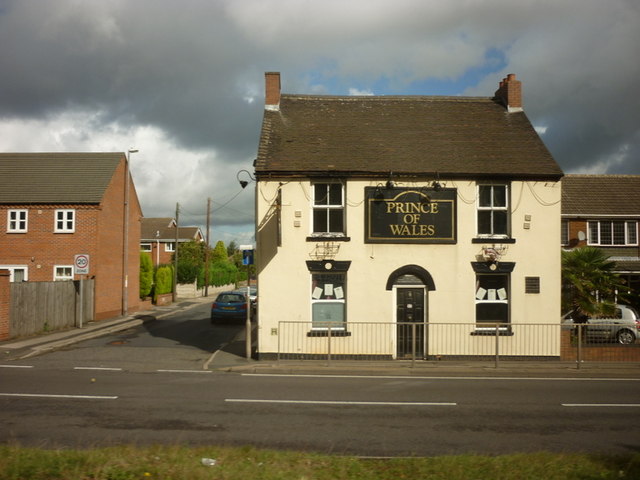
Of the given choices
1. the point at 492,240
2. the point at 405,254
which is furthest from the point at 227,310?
the point at 492,240

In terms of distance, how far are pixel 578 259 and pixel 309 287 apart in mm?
8823

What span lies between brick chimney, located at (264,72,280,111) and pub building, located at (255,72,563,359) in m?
3.10

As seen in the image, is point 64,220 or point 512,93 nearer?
point 512,93

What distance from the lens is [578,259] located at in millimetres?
18203

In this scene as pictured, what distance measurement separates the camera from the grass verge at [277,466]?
6.13m

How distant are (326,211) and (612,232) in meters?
22.9

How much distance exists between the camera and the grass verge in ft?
20.1

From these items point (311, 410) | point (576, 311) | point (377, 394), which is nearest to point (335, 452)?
point (311, 410)

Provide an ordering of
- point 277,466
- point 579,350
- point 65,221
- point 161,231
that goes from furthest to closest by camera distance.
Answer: point 161,231, point 65,221, point 579,350, point 277,466

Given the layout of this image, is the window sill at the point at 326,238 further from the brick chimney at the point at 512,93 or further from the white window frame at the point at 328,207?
the brick chimney at the point at 512,93

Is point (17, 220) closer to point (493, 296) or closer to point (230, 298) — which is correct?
point (230, 298)

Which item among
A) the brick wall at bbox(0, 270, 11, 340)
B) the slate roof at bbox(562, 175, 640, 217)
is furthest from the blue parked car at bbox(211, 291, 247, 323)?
the slate roof at bbox(562, 175, 640, 217)

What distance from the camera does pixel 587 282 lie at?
17.7 m

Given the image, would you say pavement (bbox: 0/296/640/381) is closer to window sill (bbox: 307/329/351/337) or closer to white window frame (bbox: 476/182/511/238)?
window sill (bbox: 307/329/351/337)
